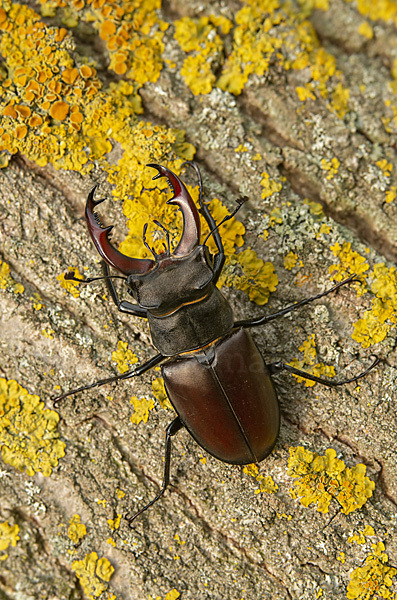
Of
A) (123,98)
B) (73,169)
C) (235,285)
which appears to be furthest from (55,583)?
(123,98)

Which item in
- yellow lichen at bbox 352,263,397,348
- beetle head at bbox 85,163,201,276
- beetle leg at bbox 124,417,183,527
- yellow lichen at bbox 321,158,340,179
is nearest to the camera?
beetle head at bbox 85,163,201,276

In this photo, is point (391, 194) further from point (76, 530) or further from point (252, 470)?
point (76, 530)

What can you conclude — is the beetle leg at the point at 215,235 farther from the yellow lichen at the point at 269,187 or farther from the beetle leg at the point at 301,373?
the beetle leg at the point at 301,373

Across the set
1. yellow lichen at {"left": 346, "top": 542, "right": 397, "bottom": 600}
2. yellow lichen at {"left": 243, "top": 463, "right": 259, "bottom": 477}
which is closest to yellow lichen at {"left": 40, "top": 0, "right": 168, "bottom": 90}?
yellow lichen at {"left": 243, "top": 463, "right": 259, "bottom": 477}

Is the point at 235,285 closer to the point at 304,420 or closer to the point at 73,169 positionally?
the point at 304,420

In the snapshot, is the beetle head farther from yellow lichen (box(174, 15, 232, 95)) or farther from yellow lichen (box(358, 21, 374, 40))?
yellow lichen (box(358, 21, 374, 40))

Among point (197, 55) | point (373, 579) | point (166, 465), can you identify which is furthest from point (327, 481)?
point (197, 55)

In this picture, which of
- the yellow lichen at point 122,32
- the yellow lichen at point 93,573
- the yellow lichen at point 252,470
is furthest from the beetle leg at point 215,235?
the yellow lichen at point 93,573
